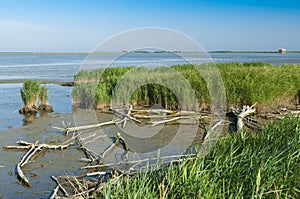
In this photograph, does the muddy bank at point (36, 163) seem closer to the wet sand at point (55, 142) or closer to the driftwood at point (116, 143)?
the wet sand at point (55, 142)

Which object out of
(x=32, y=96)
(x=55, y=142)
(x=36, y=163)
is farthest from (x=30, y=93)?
(x=36, y=163)

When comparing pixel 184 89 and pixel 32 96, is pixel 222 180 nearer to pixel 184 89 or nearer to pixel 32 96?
pixel 184 89

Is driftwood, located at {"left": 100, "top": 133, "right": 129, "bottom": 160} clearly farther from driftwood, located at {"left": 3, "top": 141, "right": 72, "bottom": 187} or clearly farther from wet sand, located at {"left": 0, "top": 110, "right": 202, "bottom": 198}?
driftwood, located at {"left": 3, "top": 141, "right": 72, "bottom": 187}

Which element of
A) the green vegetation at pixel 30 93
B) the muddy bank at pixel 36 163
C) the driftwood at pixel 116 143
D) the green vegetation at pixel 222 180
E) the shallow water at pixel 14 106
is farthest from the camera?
the green vegetation at pixel 30 93

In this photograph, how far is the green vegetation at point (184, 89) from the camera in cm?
1306

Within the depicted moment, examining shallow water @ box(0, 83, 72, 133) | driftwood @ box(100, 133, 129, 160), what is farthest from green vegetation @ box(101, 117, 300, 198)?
shallow water @ box(0, 83, 72, 133)

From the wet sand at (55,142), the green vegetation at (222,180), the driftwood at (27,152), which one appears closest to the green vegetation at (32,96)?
the wet sand at (55,142)

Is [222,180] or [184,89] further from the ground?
[184,89]

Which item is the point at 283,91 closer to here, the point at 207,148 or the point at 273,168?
the point at 207,148

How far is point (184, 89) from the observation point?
13.1m

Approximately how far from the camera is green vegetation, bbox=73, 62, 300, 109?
13.1 metres

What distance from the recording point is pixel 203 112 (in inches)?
512

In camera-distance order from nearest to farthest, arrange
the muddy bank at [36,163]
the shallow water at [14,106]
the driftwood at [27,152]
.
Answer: the muddy bank at [36,163] → the driftwood at [27,152] → the shallow water at [14,106]

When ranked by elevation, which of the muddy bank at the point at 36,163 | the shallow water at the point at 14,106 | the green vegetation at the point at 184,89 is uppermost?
the green vegetation at the point at 184,89
